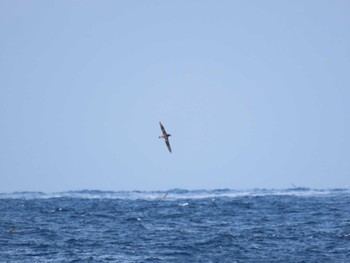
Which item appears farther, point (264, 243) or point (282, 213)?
point (282, 213)

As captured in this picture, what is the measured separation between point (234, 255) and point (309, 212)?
25.0 metres

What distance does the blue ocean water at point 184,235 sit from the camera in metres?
36.3

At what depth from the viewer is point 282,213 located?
58.8 metres

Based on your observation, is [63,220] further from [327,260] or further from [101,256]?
[327,260]

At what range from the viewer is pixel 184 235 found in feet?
146

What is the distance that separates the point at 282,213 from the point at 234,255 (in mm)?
23669

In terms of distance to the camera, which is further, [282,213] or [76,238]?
[282,213]

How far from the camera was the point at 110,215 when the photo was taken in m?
63.0

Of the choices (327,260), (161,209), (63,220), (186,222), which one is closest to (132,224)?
(186,222)

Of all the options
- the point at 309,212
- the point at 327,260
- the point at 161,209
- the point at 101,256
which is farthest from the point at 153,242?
the point at 161,209

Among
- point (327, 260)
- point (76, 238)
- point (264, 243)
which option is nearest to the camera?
point (327, 260)

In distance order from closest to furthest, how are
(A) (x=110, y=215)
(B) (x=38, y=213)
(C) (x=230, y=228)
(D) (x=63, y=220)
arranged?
(C) (x=230, y=228) → (D) (x=63, y=220) → (A) (x=110, y=215) → (B) (x=38, y=213)

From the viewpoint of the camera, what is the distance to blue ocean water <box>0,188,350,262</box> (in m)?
36.3

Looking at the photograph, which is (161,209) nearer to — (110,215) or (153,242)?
(110,215)
